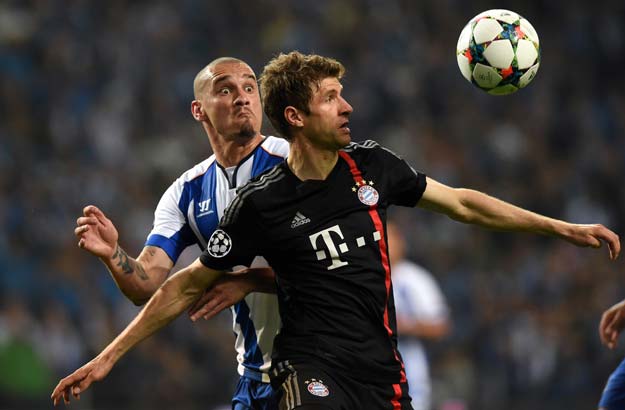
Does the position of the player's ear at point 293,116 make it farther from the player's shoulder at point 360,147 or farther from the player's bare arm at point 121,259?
the player's bare arm at point 121,259

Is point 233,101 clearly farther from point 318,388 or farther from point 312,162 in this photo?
point 318,388

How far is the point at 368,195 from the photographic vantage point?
16.4 feet

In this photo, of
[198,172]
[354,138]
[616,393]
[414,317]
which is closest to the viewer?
[198,172]

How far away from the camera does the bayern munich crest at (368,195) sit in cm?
500

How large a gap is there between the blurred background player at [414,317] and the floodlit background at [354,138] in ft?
6.16

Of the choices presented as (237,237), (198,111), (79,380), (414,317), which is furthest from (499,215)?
(414,317)

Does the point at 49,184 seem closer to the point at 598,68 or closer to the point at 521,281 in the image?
the point at 521,281

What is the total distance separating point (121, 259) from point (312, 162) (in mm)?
1018

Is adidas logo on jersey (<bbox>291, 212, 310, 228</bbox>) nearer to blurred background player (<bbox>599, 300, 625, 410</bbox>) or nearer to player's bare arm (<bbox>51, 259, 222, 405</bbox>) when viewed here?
player's bare arm (<bbox>51, 259, 222, 405</bbox>)

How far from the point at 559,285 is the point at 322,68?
7295 millimetres

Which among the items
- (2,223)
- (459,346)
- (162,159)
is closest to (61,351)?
(2,223)

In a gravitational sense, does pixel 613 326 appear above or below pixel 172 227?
below

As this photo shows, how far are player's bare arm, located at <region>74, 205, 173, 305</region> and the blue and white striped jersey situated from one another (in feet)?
0.26

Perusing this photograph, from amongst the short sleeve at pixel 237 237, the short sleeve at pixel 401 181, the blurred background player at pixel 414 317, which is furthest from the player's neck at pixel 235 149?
the blurred background player at pixel 414 317
